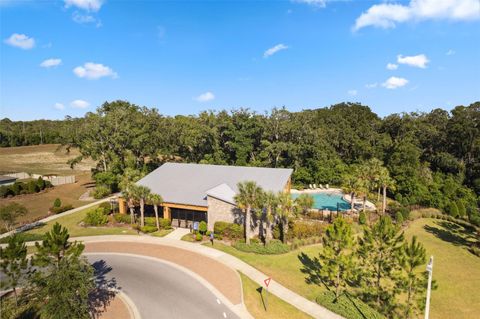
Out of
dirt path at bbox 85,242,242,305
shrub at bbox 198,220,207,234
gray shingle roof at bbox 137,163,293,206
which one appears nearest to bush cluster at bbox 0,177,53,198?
gray shingle roof at bbox 137,163,293,206

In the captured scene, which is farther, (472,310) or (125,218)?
(125,218)

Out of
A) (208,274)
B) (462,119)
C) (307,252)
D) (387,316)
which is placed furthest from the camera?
(462,119)

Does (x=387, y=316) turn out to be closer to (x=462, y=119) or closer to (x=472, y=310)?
(x=472, y=310)

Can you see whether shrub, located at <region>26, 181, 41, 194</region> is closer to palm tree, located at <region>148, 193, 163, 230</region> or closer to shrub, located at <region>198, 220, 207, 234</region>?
palm tree, located at <region>148, 193, 163, 230</region>

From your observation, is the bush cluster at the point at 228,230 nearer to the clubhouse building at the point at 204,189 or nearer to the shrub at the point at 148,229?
the clubhouse building at the point at 204,189

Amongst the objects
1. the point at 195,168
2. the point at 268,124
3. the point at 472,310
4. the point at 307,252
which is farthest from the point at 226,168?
the point at 472,310

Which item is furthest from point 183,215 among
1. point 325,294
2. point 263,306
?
point 325,294

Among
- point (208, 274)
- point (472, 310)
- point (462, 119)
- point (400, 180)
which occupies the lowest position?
point (472, 310)

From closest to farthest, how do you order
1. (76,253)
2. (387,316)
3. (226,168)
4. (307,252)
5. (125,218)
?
(76,253) < (387,316) < (307,252) < (125,218) < (226,168)
